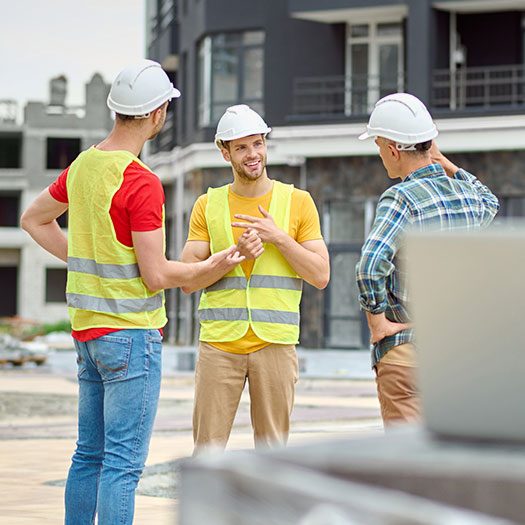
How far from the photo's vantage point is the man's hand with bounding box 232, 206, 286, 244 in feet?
17.8

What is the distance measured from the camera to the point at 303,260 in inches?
218

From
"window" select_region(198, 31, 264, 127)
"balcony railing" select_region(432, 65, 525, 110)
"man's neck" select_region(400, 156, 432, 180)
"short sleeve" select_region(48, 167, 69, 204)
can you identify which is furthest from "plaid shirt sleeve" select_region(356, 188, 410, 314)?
"window" select_region(198, 31, 264, 127)

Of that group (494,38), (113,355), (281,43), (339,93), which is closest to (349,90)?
(339,93)

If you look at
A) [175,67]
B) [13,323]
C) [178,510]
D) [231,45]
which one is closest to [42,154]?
[13,323]

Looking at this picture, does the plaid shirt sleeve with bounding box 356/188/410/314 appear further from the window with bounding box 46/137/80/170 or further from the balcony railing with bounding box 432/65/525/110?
the window with bounding box 46/137/80/170

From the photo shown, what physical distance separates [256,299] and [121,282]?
797mm

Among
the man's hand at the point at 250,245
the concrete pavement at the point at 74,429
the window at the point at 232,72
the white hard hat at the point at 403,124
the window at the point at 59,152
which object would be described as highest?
the window at the point at 59,152

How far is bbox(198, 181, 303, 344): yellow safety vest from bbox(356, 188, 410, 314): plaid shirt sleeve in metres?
0.63

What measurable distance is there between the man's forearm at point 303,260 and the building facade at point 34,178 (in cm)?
6379

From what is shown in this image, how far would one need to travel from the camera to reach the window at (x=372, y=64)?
36.5 meters

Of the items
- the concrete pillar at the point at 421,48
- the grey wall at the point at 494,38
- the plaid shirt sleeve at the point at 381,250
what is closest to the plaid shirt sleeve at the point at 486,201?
the plaid shirt sleeve at the point at 381,250

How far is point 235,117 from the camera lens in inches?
228

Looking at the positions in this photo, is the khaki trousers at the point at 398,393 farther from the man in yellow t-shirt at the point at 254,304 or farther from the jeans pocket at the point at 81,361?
the jeans pocket at the point at 81,361

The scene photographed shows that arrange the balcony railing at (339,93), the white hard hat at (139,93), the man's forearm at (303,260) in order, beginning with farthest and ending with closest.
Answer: the balcony railing at (339,93) → the man's forearm at (303,260) → the white hard hat at (139,93)
